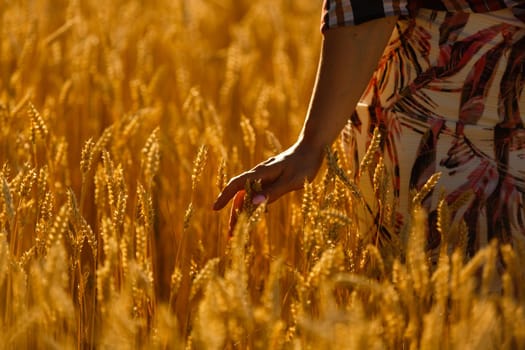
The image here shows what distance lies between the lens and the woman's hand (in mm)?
1190

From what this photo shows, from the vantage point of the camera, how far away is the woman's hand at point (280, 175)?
119cm

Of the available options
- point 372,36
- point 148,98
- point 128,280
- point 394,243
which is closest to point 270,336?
point 128,280

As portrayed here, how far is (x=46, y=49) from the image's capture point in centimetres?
217

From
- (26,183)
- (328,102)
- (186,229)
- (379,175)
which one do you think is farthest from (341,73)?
(26,183)

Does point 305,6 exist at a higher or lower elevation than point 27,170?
higher

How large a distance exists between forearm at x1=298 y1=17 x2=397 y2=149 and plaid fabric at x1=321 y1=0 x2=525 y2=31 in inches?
0.6

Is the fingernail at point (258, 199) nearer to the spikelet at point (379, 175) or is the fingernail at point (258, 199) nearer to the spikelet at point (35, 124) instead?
the spikelet at point (379, 175)

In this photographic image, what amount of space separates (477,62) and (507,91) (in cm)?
6

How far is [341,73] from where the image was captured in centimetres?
119

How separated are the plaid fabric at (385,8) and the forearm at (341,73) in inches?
0.6

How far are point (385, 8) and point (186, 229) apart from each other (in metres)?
0.38

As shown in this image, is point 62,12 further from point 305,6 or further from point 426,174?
point 426,174

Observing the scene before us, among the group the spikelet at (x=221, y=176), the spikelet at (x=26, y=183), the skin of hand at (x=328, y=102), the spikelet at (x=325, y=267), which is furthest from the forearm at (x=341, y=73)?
the spikelet at (x=26, y=183)

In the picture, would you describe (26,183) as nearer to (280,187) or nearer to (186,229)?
(186,229)
